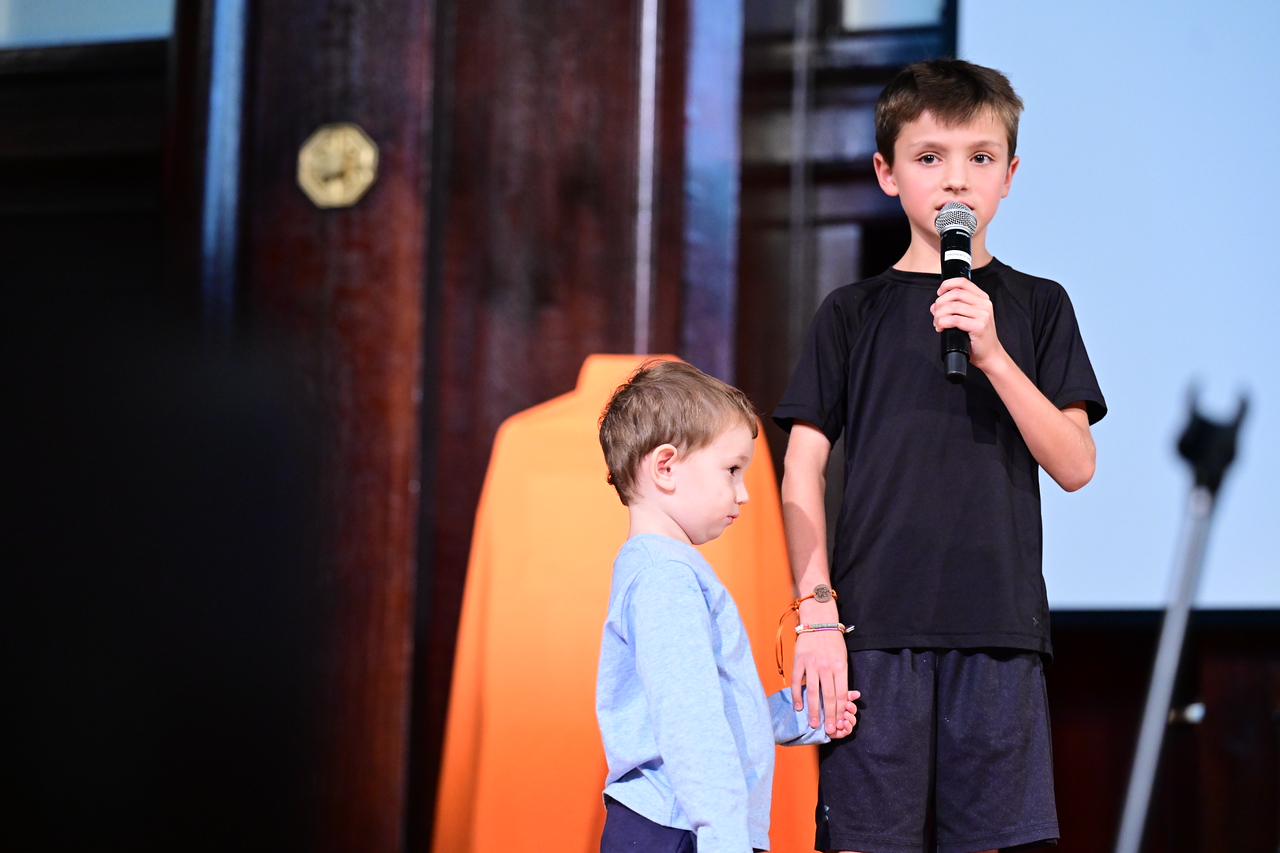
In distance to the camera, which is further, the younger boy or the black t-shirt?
the black t-shirt

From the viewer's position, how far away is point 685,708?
0.99 m

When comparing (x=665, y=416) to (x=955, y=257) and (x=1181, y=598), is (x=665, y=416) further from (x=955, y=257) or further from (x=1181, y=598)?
(x=1181, y=598)

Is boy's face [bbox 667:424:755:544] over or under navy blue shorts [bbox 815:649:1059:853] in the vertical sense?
over

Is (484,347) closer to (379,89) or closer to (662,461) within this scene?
(379,89)

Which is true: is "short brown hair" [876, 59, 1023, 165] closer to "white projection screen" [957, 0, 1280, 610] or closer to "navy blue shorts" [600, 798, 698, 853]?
"white projection screen" [957, 0, 1280, 610]

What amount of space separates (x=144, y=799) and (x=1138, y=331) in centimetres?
158

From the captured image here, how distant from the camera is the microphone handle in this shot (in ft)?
3.18

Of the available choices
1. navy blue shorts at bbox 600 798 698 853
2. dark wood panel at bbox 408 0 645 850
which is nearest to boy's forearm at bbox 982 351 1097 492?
navy blue shorts at bbox 600 798 698 853

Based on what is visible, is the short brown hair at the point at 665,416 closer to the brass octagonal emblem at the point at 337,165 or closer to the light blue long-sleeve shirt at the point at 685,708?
the light blue long-sleeve shirt at the point at 685,708

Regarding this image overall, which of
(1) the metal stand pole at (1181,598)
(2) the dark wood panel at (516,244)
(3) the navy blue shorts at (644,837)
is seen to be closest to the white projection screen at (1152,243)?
(1) the metal stand pole at (1181,598)

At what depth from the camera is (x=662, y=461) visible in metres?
1.10

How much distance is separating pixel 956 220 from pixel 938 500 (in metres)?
0.26

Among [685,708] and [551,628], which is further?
[551,628]

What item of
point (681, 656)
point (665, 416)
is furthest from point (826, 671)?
point (665, 416)
